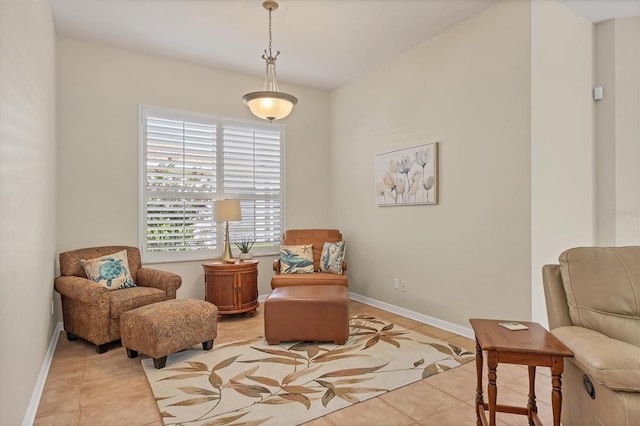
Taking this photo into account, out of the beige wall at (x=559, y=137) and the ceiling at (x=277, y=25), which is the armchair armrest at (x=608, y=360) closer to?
the beige wall at (x=559, y=137)

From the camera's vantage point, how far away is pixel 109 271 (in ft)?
12.5

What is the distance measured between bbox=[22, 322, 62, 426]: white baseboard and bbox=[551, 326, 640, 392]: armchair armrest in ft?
9.60

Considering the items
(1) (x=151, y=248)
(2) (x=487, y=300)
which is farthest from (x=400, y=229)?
(1) (x=151, y=248)

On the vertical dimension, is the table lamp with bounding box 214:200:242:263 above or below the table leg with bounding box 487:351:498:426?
above

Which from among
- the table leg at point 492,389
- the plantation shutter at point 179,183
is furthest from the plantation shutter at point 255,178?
the table leg at point 492,389

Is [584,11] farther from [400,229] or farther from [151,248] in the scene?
[151,248]

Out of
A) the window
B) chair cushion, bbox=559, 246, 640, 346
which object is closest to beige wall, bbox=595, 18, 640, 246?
chair cushion, bbox=559, 246, 640, 346

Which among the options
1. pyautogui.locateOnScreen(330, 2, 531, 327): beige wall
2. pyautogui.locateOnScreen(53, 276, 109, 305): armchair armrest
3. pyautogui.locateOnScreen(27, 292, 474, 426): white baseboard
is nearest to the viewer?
pyautogui.locateOnScreen(27, 292, 474, 426): white baseboard

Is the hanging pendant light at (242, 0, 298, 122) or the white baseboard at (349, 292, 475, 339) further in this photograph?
the white baseboard at (349, 292, 475, 339)

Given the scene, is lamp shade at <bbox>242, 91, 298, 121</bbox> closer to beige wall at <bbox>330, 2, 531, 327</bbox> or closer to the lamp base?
beige wall at <bbox>330, 2, 531, 327</bbox>

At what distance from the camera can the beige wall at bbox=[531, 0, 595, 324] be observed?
3.31 metres

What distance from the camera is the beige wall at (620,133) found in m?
3.68

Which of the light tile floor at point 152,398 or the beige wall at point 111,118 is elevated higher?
the beige wall at point 111,118

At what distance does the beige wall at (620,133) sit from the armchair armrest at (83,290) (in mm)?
4880
